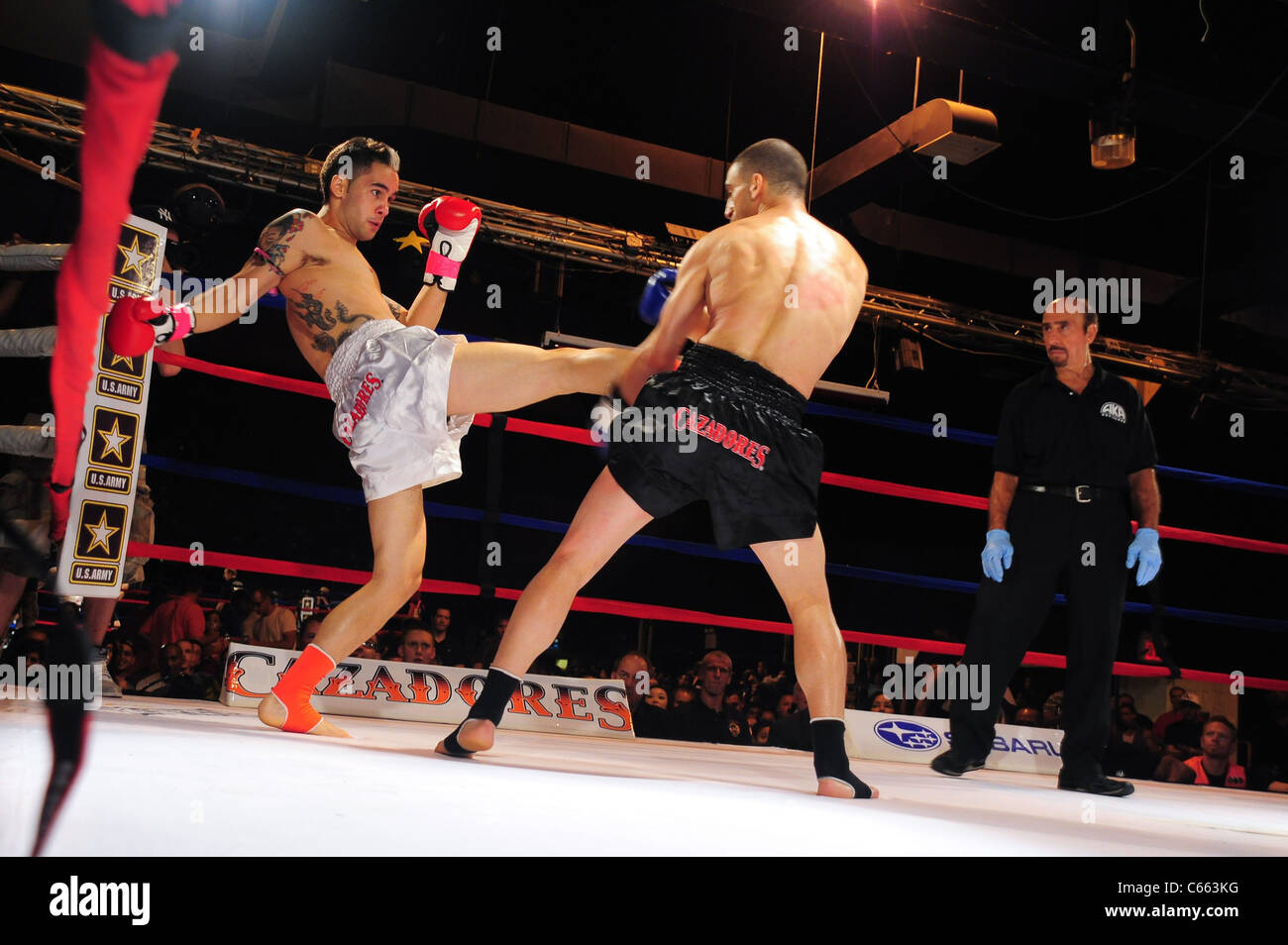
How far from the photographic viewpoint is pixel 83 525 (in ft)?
8.76

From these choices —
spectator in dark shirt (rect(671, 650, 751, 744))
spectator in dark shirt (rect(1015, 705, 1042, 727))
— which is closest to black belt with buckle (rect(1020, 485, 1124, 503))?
spectator in dark shirt (rect(671, 650, 751, 744))

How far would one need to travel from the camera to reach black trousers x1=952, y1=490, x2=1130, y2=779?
8.02 ft

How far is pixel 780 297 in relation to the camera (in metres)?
1.71

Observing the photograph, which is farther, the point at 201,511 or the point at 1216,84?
the point at 201,511

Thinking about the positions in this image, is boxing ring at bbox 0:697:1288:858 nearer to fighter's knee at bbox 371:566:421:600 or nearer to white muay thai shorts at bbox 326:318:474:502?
fighter's knee at bbox 371:566:421:600

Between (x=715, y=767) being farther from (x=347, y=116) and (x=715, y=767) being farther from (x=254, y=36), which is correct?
(x=347, y=116)

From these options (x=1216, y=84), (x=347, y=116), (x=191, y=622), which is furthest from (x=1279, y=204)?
(x=191, y=622)

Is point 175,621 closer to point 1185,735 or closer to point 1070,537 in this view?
point 1070,537

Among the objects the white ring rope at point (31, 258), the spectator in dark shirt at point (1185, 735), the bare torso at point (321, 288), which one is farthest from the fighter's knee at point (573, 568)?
the spectator in dark shirt at point (1185, 735)

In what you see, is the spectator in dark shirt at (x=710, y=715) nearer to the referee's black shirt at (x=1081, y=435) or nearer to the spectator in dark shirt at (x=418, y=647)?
the spectator in dark shirt at (x=418, y=647)

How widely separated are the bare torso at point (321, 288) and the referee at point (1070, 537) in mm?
1626

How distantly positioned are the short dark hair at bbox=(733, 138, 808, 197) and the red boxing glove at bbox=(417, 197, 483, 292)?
1.94 feet

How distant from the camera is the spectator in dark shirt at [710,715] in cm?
424
